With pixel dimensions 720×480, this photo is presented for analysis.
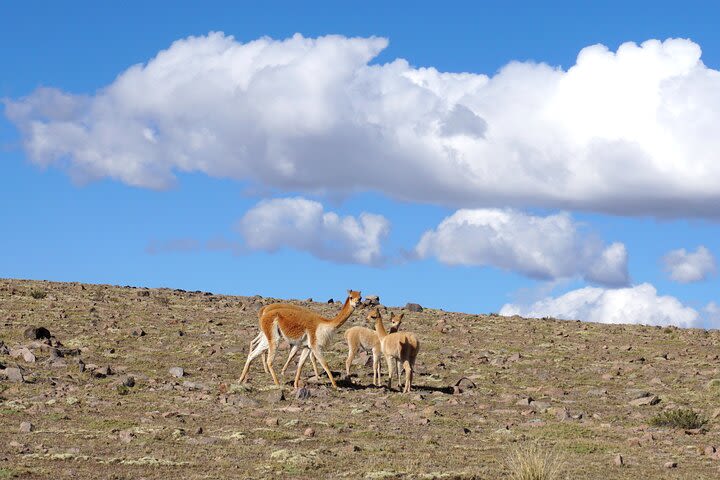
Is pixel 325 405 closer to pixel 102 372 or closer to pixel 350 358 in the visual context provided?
pixel 350 358

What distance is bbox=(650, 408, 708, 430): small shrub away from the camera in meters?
20.8

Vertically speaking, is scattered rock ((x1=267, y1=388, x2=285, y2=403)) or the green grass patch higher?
scattered rock ((x1=267, y1=388, x2=285, y2=403))

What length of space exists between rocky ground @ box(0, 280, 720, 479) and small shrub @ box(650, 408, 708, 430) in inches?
9.3

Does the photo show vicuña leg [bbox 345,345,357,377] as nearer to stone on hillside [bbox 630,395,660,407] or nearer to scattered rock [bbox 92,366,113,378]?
scattered rock [bbox 92,366,113,378]

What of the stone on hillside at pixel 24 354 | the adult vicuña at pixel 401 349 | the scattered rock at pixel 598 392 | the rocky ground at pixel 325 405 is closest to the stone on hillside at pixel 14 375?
the rocky ground at pixel 325 405

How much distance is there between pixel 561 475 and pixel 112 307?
2563 centimetres

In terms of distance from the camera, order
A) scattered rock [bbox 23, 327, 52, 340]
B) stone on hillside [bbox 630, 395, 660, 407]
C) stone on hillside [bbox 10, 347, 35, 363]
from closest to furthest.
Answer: stone on hillside [bbox 630, 395, 660, 407] → stone on hillside [bbox 10, 347, 35, 363] → scattered rock [bbox 23, 327, 52, 340]

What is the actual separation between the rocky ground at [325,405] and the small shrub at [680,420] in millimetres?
237

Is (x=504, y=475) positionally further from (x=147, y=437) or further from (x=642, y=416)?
(x=642, y=416)

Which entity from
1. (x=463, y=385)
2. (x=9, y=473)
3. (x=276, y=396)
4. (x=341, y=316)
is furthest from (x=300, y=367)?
(x=9, y=473)

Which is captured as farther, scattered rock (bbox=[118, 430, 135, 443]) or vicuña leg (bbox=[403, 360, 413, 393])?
vicuña leg (bbox=[403, 360, 413, 393])

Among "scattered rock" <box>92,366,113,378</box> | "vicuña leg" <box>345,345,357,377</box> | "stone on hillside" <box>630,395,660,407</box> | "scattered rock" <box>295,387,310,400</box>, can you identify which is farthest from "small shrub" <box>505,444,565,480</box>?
"scattered rock" <box>92,366,113,378</box>

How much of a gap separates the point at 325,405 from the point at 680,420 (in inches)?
300

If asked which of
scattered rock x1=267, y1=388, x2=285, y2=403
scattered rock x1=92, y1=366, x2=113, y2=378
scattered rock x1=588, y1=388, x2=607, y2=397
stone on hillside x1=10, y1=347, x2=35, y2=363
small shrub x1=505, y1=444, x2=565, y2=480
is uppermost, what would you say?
stone on hillside x1=10, y1=347, x2=35, y2=363
